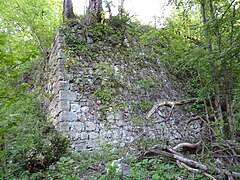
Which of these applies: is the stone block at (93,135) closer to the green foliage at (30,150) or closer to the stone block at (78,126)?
the stone block at (78,126)

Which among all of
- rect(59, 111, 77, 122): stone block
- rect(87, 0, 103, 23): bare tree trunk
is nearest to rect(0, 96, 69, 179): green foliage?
rect(59, 111, 77, 122): stone block

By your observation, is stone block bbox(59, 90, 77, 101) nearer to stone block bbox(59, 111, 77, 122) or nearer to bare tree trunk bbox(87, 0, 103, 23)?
stone block bbox(59, 111, 77, 122)

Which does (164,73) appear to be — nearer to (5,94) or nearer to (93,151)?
(93,151)

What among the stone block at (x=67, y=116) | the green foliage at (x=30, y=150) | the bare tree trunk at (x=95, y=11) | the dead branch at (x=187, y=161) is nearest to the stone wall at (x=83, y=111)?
the stone block at (x=67, y=116)

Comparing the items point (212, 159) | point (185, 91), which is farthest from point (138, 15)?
point (212, 159)

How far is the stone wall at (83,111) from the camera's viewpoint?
481cm

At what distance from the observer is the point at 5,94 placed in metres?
2.15

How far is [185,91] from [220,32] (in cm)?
352

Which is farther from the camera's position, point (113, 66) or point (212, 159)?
point (113, 66)

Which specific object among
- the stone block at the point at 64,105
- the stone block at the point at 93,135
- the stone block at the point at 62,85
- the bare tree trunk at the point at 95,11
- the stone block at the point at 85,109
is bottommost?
the stone block at the point at 93,135

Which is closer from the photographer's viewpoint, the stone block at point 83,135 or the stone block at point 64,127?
the stone block at point 64,127

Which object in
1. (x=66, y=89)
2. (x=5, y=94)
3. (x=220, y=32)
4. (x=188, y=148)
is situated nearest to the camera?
(x=5, y=94)

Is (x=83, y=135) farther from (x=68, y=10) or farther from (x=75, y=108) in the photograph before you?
(x=68, y=10)

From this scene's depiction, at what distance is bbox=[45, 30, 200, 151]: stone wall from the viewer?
4809 mm
